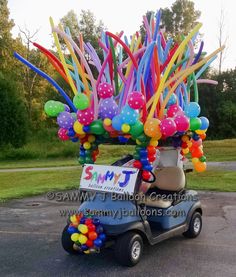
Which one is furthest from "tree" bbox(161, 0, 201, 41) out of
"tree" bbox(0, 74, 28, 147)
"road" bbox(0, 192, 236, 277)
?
"road" bbox(0, 192, 236, 277)

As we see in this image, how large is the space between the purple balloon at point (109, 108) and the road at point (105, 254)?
2.01 m

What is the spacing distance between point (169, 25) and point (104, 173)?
39462 mm

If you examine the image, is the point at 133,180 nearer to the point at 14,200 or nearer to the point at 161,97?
the point at 161,97

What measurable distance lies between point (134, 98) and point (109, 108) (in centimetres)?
46

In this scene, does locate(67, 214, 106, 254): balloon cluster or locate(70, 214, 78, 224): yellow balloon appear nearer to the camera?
locate(67, 214, 106, 254): balloon cluster

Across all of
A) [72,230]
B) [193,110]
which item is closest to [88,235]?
[72,230]

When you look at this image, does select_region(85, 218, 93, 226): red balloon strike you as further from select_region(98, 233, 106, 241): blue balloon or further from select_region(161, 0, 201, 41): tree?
select_region(161, 0, 201, 41): tree

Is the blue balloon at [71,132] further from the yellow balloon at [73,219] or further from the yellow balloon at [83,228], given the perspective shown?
the yellow balloon at [83,228]

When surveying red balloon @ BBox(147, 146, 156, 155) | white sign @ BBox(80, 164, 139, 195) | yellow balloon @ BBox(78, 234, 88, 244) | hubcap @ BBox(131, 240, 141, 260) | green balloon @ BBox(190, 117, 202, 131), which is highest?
green balloon @ BBox(190, 117, 202, 131)

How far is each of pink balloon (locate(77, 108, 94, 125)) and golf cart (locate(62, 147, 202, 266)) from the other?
Result: 0.72 meters

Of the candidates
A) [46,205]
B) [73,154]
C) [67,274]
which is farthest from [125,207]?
[73,154]

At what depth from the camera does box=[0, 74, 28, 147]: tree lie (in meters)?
24.4

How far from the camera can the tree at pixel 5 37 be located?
30172mm

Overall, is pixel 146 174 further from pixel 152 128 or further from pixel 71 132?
pixel 71 132
